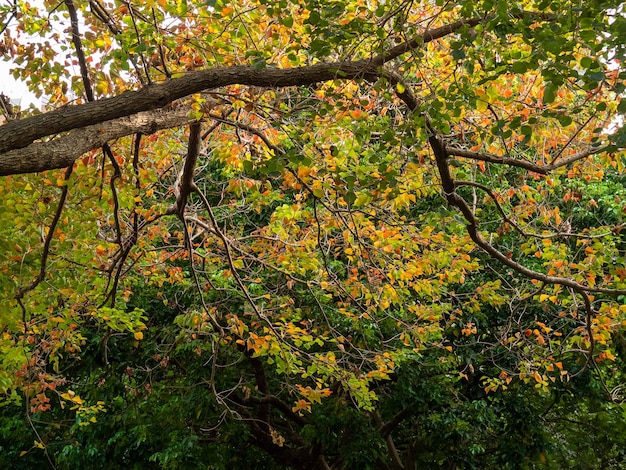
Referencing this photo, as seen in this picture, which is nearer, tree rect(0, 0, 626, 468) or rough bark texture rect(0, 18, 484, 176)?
rough bark texture rect(0, 18, 484, 176)

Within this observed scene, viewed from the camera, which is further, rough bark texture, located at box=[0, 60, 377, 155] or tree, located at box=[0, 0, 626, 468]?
tree, located at box=[0, 0, 626, 468]

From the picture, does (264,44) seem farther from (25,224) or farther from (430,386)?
(430,386)

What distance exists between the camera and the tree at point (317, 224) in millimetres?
3535

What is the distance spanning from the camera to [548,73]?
270 centimetres

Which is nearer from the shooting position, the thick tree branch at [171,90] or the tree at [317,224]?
the thick tree branch at [171,90]

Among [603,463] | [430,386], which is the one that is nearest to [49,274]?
[430,386]

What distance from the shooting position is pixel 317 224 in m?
5.65

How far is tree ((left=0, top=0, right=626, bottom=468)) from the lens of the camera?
139 inches

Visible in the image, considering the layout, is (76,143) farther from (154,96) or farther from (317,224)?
(317,224)

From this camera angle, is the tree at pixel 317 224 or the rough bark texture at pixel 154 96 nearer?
the rough bark texture at pixel 154 96

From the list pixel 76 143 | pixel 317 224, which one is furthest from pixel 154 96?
pixel 317 224

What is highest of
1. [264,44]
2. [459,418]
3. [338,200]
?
[264,44]

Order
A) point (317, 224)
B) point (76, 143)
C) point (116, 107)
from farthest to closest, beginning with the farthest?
point (317, 224)
point (76, 143)
point (116, 107)

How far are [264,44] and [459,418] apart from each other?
5504mm
